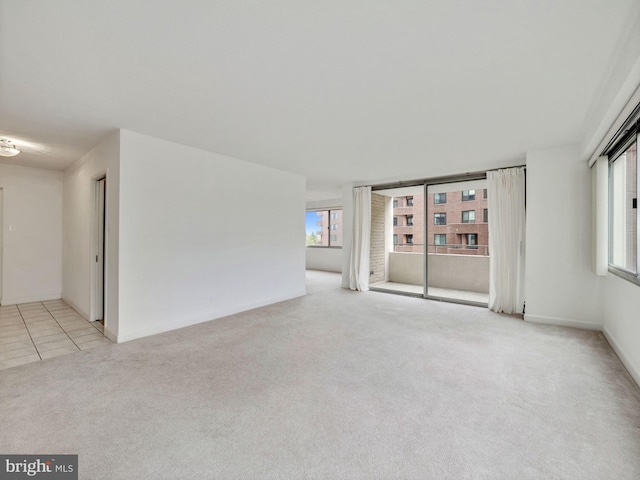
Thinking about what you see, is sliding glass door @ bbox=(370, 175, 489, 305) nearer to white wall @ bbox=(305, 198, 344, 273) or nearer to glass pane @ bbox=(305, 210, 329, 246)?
white wall @ bbox=(305, 198, 344, 273)

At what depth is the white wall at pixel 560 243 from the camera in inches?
146

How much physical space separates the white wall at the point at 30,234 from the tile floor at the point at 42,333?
20.5 inches

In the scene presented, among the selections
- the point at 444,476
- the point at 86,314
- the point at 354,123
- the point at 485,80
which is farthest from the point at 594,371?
the point at 86,314

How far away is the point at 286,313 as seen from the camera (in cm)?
440

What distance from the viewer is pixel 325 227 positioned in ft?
32.3

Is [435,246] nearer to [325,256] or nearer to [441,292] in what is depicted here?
[441,292]

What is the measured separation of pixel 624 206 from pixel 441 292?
3479mm

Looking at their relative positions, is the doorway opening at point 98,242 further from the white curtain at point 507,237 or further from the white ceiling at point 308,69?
the white curtain at point 507,237

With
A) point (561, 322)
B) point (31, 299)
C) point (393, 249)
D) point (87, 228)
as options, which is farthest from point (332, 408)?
point (31, 299)

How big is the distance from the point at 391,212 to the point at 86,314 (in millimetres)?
6462

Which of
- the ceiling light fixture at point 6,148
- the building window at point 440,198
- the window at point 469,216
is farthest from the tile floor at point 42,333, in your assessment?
the building window at point 440,198

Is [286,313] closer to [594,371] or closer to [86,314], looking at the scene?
[86,314]

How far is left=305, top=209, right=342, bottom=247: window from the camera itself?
9.76 meters

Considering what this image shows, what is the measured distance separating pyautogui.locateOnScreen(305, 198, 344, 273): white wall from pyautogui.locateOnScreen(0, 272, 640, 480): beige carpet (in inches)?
236
